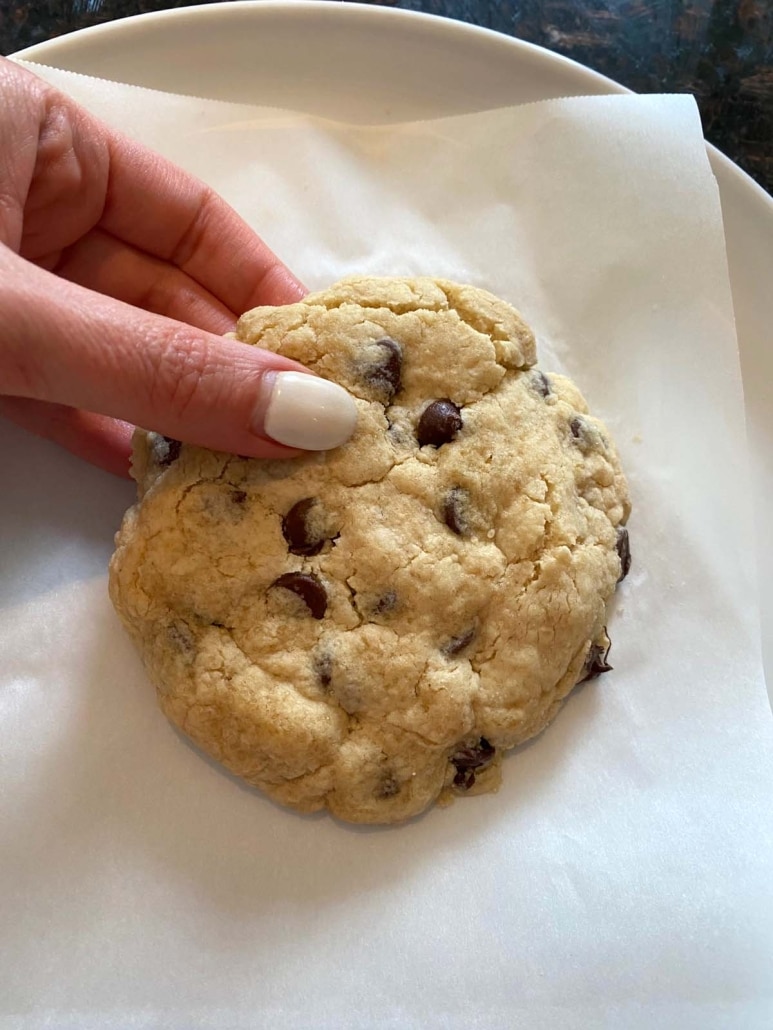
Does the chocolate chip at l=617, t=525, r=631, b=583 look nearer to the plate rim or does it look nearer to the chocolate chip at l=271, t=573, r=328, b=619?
the chocolate chip at l=271, t=573, r=328, b=619

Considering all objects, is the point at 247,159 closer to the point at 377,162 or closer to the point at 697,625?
the point at 377,162

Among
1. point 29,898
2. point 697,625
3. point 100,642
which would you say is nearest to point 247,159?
point 100,642

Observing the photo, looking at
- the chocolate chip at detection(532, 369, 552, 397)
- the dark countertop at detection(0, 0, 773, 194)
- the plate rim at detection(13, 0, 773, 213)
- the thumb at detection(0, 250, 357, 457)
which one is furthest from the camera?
the dark countertop at detection(0, 0, 773, 194)

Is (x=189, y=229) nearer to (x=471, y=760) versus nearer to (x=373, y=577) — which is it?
(x=373, y=577)

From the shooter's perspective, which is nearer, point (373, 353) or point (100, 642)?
point (373, 353)

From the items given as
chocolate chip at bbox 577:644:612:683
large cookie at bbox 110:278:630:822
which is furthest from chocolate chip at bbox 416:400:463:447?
chocolate chip at bbox 577:644:612:683

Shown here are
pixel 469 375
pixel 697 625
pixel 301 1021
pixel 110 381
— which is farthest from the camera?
pixel 697 625

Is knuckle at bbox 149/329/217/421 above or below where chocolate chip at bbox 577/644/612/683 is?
above

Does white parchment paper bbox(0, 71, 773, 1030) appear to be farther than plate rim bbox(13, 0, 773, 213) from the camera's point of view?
No
